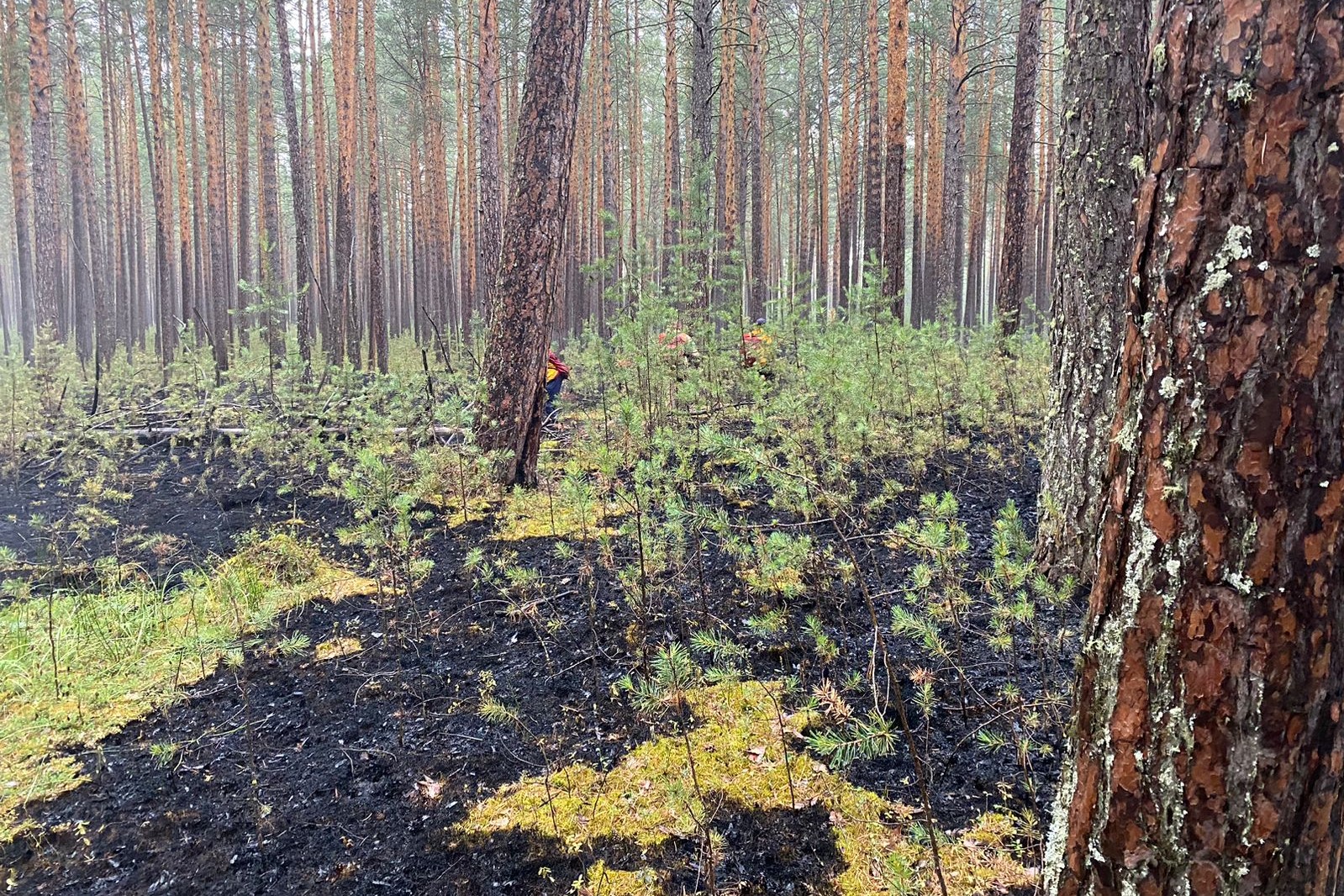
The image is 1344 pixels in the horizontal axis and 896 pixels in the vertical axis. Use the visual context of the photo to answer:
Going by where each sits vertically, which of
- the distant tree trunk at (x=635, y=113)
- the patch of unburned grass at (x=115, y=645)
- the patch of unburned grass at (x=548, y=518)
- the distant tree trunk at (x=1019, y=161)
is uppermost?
the distant tree trunk at (x=635, y=113)

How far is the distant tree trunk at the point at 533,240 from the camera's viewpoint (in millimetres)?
5250

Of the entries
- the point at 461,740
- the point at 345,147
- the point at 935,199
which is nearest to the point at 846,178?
the point at 935,199

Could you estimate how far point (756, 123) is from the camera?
18.1 m

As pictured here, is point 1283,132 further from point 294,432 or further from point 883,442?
point 294,432

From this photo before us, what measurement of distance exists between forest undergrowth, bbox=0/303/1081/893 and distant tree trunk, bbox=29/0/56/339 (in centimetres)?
897

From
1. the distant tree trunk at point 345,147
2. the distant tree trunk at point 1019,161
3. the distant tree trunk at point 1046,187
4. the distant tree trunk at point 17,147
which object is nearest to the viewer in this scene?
the distant tree trunk at point 1019,161

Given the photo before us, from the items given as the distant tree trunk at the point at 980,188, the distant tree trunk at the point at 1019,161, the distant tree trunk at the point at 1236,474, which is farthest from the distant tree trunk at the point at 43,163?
the distant tree trunk at the point at 980,188

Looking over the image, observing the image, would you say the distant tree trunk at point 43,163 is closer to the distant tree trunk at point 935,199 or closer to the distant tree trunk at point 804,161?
the distant tree trunk at point 935,199

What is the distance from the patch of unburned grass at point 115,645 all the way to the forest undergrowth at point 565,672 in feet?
0.07

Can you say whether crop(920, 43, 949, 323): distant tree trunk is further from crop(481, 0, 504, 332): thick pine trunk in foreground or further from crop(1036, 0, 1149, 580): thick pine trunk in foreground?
crop(1036, 0, 1149, 580): thick pine trunk in foreground

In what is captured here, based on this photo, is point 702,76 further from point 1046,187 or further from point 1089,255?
point 1046,187

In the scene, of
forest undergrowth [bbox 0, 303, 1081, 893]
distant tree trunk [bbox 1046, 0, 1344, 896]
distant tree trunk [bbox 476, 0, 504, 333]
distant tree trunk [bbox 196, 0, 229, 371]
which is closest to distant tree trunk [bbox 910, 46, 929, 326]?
distant tree trunk [bbox 476, 0, 504, 333]

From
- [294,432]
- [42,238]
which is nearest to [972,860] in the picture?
[294,432]

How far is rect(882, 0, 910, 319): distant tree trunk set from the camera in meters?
9.99
